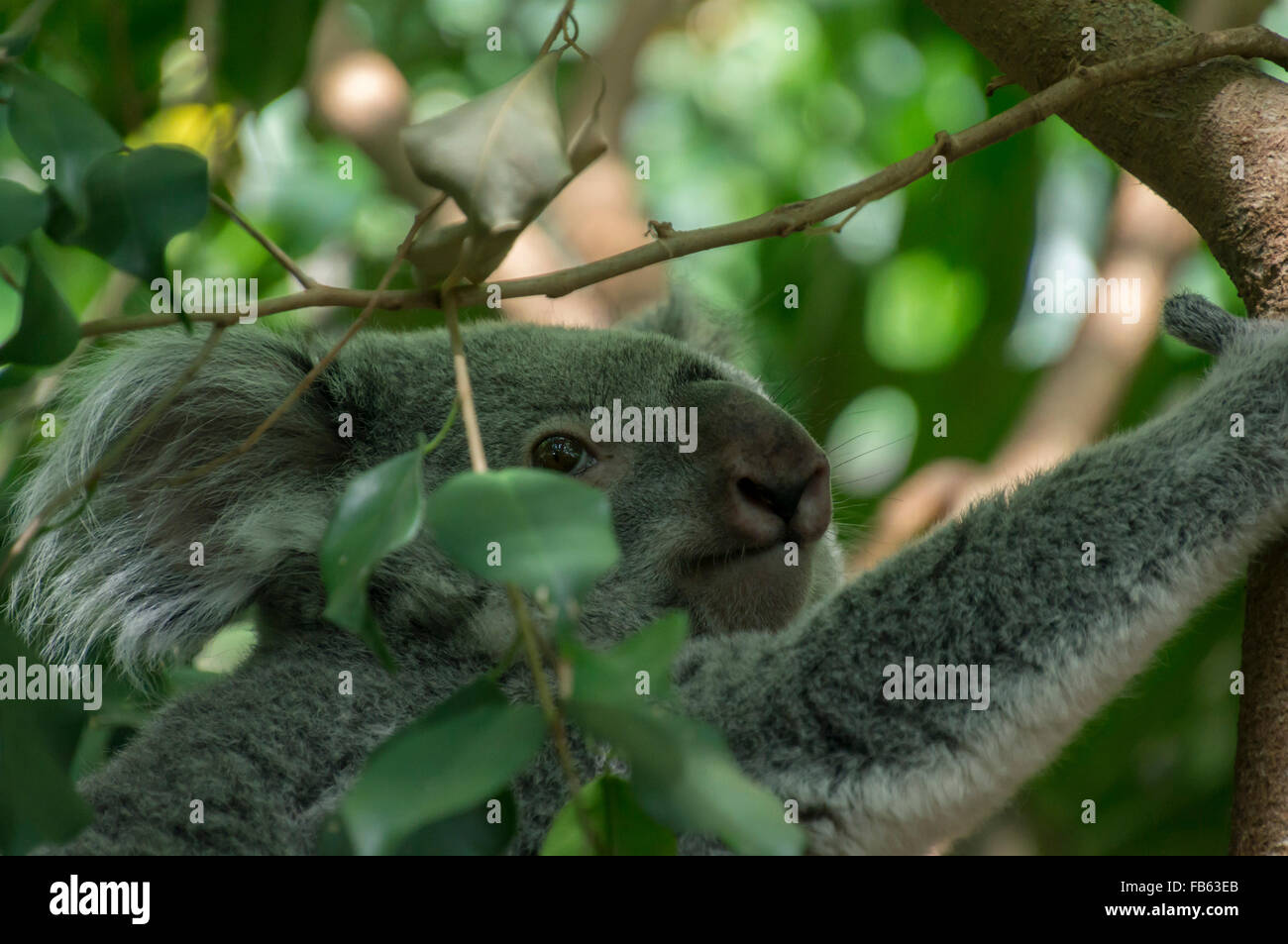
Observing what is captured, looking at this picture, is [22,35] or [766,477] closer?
[22,35]

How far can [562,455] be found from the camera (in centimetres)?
268

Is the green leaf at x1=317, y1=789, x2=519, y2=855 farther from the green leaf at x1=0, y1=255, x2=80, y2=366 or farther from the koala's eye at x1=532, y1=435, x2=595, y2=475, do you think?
the koala's eye at x1=532, y1=435, x2=595, y2=475

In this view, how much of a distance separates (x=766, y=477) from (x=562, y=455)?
487 mm

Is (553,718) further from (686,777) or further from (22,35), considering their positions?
(22,35)

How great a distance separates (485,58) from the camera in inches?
273

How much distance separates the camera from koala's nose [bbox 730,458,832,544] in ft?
8.14

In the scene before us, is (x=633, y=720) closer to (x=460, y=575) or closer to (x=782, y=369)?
(x=460, y=575)

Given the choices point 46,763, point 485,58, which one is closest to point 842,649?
point 46,763

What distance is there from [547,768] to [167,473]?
3.69ft

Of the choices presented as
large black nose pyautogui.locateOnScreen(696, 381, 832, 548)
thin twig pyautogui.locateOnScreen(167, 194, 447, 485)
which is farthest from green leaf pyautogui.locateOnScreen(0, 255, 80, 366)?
large black nose pyautogui.locateOnScreen(696, 381, 832, 548)

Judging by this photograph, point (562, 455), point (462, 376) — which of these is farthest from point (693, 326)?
point (462, 376)

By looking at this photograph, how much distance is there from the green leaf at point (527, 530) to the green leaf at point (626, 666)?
75 millimetres

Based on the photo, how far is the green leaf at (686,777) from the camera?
1093mm

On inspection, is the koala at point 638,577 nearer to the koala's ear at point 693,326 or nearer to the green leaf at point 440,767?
the koala's ear at point 693,326
